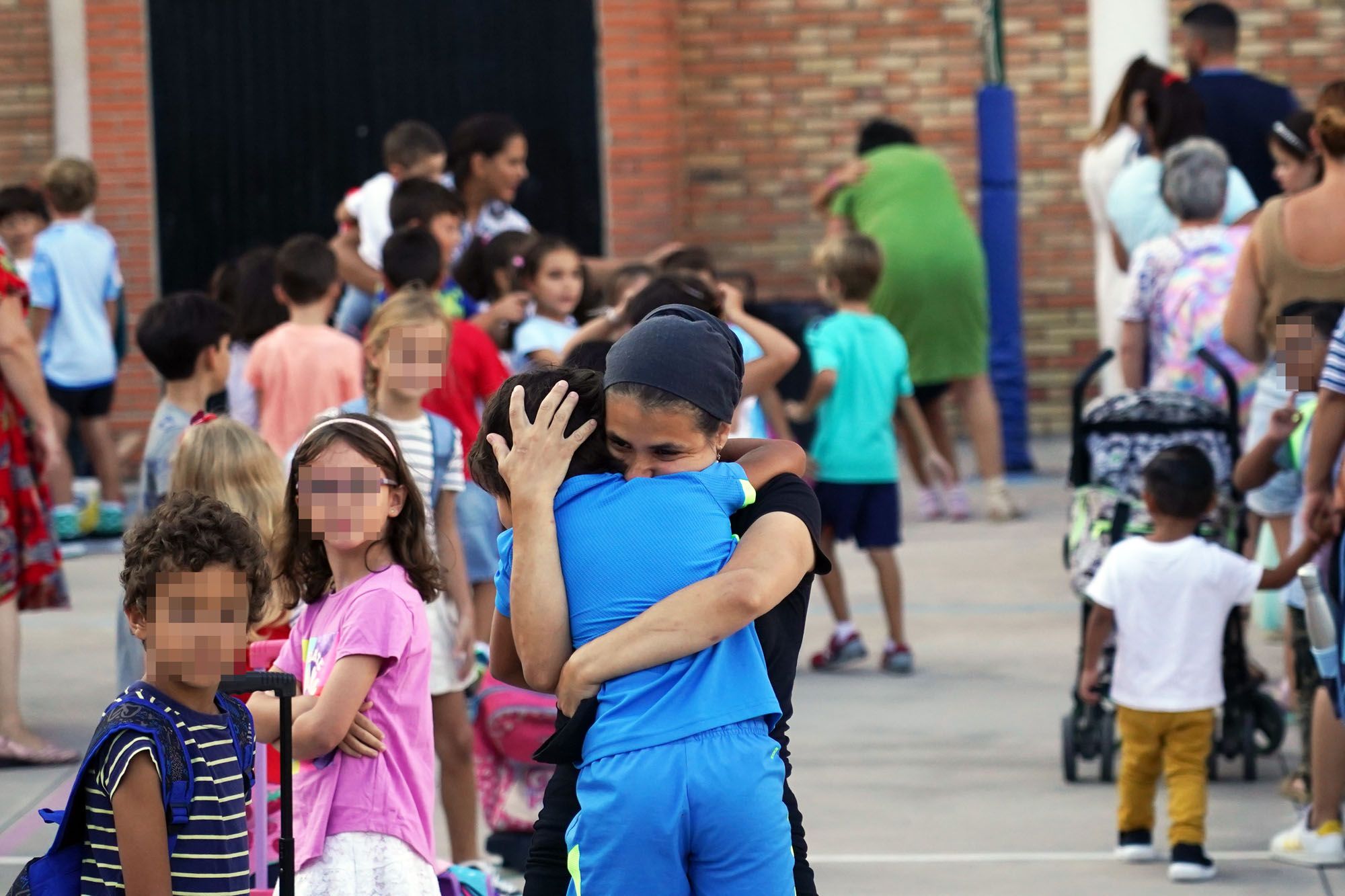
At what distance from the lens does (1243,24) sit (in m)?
12.6

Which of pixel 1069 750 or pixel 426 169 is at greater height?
pixel 426 169

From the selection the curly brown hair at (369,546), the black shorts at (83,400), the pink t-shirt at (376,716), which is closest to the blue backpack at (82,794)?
the pink t-shirt at (376,716)

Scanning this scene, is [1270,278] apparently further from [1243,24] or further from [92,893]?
[1243,24]

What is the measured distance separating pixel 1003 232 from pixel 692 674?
889 centimetres

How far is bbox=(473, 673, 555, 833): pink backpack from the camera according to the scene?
15.8 feet

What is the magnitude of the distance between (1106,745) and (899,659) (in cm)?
156

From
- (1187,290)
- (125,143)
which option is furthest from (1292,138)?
(125,143)

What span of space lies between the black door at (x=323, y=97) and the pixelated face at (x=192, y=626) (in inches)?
393

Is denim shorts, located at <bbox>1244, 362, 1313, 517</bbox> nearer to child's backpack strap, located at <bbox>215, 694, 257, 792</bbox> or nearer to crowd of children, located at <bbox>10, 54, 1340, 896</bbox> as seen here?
crowd of children, located at <bbox>10, 54, 1340, 896</bbox>

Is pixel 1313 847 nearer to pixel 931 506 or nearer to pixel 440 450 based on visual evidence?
pixel 440 450

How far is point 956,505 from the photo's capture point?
405 inches

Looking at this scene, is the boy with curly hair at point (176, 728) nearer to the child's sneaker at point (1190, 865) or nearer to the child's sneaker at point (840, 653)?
the child's sneaker at point (1190, 865)

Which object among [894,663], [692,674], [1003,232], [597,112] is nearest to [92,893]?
[692,674]

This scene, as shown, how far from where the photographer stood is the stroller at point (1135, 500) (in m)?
5.73
